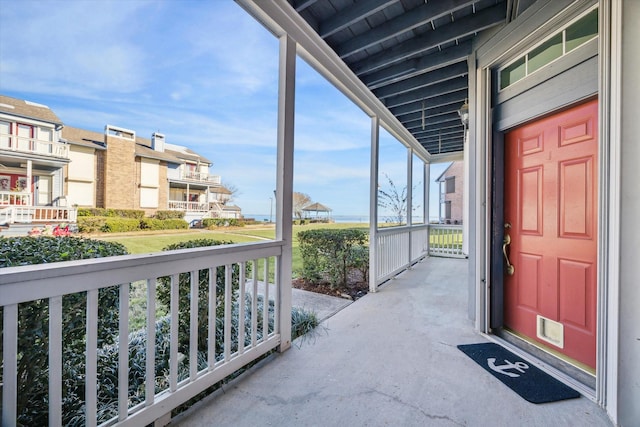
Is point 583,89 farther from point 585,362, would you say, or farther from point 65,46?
point 65,46

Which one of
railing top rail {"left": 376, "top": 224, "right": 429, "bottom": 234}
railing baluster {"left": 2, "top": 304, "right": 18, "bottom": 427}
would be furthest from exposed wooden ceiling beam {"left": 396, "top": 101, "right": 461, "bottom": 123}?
railing baluster {"left": 2, "top": 304, "right": 18, "bottom": 427}

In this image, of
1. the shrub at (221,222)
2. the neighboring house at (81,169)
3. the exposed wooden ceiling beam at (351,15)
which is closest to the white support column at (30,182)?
the neighboring house at (81,169)

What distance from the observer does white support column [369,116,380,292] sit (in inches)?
158

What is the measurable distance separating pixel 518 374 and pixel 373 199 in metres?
2.52

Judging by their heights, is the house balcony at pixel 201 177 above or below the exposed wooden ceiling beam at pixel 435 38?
below

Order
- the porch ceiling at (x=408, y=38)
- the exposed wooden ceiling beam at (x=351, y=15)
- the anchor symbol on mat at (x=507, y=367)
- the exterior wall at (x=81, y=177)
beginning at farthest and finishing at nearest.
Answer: the porch ceiling at (x=408, y=38) → the exposed wooden ceiling beam at (x=351, y=15) → the anchor symbol on mat at (x=507, y=367) → the exterior wall at (x=81, y=177)

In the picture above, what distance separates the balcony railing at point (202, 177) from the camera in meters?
1.55

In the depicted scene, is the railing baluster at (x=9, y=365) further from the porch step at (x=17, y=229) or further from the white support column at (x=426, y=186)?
the white support column at (x=426, y=186)

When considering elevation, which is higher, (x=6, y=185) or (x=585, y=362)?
(x=6, y=185)

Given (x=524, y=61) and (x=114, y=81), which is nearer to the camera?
(x=114, y=81)

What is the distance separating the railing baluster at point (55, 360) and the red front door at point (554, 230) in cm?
299

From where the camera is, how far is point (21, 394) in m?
1.28

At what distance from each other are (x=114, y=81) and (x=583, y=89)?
8.94 ft

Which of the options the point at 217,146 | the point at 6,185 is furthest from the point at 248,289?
the point at 6,185
